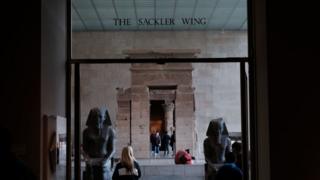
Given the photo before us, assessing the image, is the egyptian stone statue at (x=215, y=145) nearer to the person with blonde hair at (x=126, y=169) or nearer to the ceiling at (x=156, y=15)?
the person with blonde hair at (x=126, y=169)

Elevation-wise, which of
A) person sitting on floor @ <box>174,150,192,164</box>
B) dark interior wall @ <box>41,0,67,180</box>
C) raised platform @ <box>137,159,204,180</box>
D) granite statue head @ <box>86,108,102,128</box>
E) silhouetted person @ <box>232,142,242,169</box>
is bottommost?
raised platform @ <box>137,159,204,180</box>

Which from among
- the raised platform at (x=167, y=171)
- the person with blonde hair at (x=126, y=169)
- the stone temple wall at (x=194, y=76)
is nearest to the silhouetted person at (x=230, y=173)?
the stone temple wall at (x=194, y=76)

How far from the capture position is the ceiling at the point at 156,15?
784 centimetres

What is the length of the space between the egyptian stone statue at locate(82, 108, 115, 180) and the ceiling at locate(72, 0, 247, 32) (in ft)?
7.38

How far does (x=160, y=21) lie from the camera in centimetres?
817

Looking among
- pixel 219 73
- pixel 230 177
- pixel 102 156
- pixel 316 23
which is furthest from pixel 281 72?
pixel 102 156

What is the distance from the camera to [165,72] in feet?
37.8
